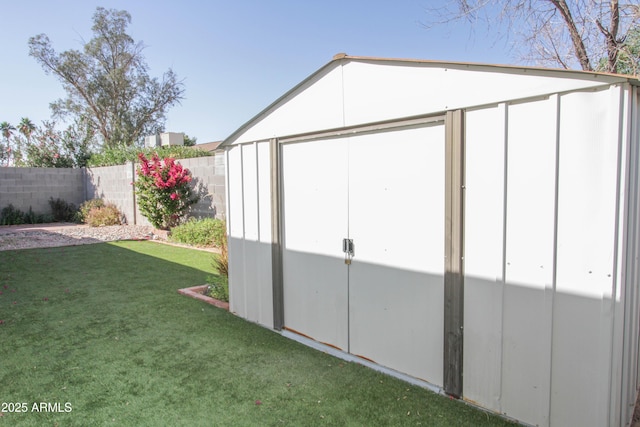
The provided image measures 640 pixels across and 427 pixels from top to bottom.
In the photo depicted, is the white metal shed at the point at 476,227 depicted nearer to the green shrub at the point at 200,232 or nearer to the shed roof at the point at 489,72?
the shed roof at the point at 489,72

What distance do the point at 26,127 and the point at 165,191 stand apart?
94.3 feet

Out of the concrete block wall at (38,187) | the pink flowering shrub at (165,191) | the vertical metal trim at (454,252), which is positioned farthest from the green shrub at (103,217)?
the vertical metal trim at (454,252)

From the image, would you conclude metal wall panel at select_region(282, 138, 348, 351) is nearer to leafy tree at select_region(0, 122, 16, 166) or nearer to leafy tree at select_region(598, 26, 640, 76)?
leafy tree at select_region(598, 26, 640, 76)

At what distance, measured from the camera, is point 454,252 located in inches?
116

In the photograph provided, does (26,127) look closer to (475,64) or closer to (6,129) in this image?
(6,129)

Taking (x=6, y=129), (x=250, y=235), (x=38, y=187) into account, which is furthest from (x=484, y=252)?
(x=6, y=129)

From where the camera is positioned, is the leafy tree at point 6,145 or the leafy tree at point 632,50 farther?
the leafy tree at point 6,145

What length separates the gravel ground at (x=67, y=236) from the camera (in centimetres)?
1089

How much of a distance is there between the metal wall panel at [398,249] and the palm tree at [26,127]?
36026mm

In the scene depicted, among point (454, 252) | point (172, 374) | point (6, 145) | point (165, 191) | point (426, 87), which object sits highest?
point (6, 145)

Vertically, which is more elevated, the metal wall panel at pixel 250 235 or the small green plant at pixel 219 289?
the metal wall panel at pixel 250 235

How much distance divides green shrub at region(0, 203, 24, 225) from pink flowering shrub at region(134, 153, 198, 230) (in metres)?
7.02

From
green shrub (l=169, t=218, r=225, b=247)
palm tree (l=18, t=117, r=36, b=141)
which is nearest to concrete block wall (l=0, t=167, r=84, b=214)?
green shrub (l=169, t=218, r=225, b=247)

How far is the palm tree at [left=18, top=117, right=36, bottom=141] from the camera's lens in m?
31.6
